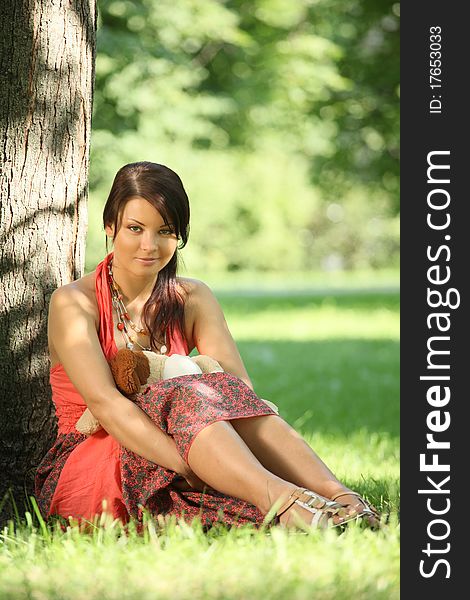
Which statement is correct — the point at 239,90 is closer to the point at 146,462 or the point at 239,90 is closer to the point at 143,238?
the point at 143,238

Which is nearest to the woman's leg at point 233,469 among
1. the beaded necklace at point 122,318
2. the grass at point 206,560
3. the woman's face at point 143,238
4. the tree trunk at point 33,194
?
the grass at point 206,560

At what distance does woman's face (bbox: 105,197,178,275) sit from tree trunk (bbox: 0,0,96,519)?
1.35ft

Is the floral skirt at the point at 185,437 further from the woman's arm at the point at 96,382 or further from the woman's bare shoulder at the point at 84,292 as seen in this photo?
the woman's bare shoulder at the point at 84,292

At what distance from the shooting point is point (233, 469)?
3.59 metres

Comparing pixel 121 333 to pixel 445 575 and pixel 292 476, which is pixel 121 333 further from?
pixel 445 575

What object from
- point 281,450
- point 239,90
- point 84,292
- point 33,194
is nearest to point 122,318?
point 84,292

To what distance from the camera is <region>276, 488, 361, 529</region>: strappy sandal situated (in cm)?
347

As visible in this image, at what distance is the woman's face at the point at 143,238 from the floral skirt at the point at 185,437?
0.52 m

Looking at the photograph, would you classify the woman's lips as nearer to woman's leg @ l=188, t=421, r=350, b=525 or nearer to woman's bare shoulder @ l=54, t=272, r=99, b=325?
woman's bare shoulder @ l=54, t=272, r=99, b=325

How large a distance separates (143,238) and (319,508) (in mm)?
1252

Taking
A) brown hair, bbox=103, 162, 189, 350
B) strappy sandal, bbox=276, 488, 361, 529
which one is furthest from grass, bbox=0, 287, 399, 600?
brown hair, bbox=103, 162, 189, 350

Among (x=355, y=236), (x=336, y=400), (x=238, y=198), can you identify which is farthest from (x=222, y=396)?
(x=355, y=236)

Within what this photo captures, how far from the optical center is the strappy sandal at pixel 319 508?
3.47 meters

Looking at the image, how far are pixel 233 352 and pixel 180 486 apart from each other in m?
0.74
